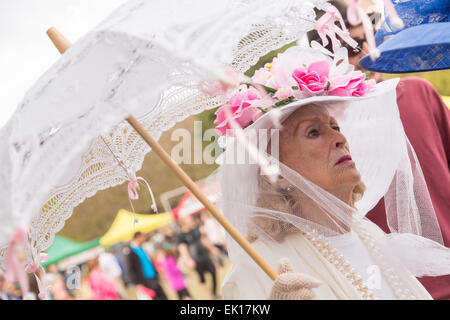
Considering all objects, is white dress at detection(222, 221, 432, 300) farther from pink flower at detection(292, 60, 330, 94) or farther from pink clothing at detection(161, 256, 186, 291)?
pink clothing at detection(161, 256, 186, 291)

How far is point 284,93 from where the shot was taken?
97.0 inches

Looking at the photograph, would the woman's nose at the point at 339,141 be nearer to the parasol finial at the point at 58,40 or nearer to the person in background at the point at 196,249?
the parasol finial at the point at 58,40

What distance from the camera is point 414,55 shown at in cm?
297

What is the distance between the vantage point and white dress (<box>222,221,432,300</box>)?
2221 mm

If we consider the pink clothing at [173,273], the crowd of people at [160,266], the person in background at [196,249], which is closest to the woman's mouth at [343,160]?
the crowd of people at [160,266]

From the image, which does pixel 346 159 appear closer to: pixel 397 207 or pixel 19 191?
pixel 397 207

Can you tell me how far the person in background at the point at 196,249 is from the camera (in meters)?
10.6

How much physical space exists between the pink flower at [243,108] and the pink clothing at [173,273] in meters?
8.79

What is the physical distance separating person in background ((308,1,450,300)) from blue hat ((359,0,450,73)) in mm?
143

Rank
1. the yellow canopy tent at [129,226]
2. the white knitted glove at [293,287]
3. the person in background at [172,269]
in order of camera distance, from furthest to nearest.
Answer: the yellow canopy tent at [129,226] < the person in background at [172,269] < the white knitted glove at [293,287]
